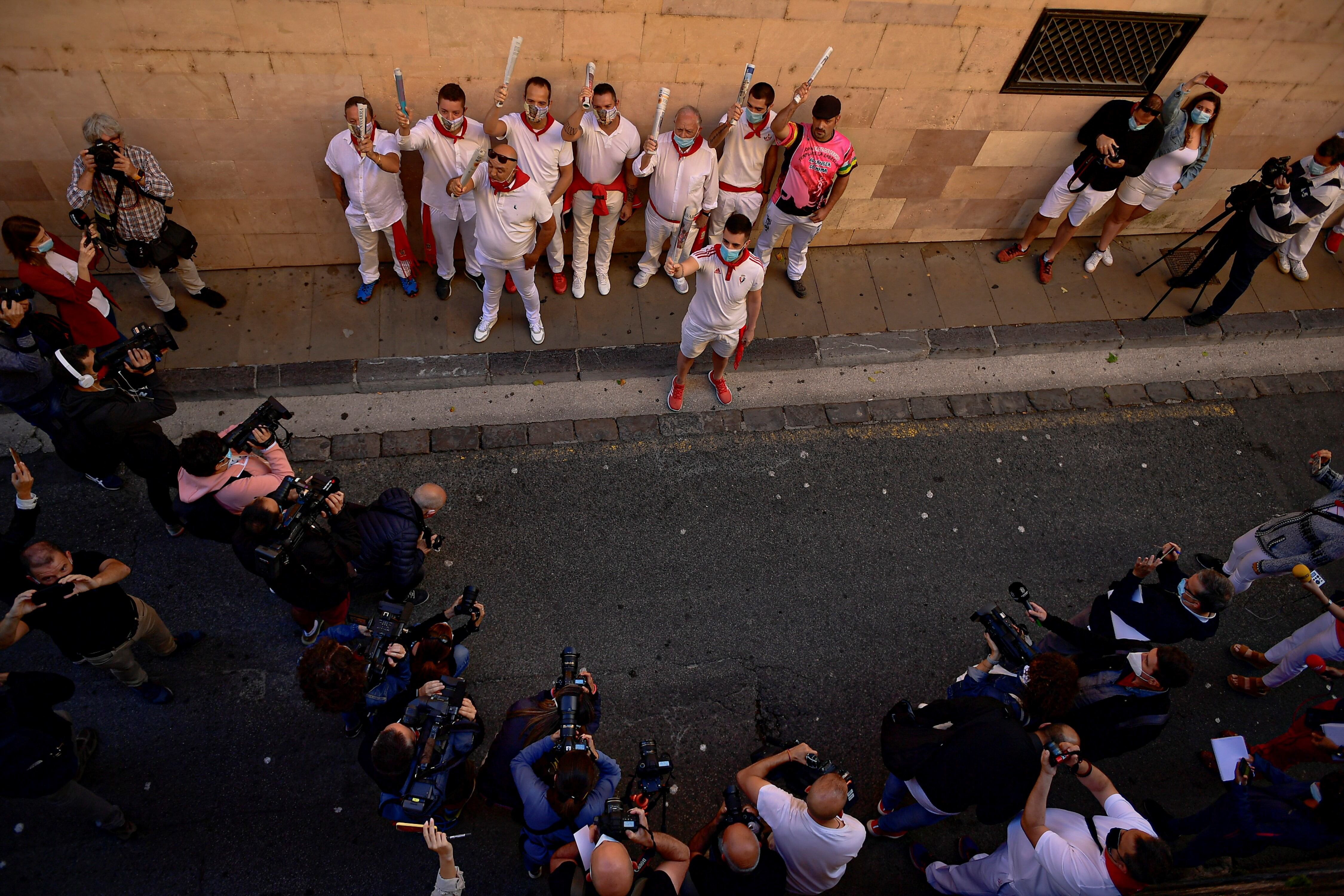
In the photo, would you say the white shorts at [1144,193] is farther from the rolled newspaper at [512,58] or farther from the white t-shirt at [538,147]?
the rolled newspaper at [512,58]

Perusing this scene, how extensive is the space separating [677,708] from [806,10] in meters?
5.43

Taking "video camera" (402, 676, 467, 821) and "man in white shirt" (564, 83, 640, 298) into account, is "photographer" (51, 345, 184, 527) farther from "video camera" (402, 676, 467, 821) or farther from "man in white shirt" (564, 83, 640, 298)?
"man in white shirt" (564, 83, 640, 298)

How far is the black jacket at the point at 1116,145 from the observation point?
23.6 feet

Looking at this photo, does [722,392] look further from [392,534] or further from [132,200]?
[132,200]

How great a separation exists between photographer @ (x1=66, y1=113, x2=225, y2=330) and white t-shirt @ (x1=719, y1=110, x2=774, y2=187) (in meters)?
4.46

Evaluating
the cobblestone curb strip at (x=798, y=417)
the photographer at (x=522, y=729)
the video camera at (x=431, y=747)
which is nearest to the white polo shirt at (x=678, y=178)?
the cobblestone curb strip at (x=798, y=417)

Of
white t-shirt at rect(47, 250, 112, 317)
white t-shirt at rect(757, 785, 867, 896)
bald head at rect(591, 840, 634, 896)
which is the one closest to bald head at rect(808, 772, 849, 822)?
white t-shirt at rect(757, 785, 867, 896)

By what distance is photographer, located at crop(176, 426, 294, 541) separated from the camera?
15.3 ft

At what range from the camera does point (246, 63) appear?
5828 mm

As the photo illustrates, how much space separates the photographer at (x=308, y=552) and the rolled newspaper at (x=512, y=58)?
3.22 meters

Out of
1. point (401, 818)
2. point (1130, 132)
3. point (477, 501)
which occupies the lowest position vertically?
point (401, 818)

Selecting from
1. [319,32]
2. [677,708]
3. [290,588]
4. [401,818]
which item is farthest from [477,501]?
[319,32]

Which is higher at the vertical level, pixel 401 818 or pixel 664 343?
pixel 664 343

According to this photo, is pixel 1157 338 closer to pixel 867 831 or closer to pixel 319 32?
pixel 867 831
